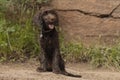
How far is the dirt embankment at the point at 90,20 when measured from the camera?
9594 mm

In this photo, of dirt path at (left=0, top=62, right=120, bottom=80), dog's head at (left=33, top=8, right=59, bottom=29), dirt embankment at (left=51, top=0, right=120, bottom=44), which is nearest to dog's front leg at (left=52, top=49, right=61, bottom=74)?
dirt path at (left=0, top=62, right=120, bottom=80)

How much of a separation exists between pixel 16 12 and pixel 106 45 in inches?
72.7

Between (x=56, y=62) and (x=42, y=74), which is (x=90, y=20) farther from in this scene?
(x=42, y=74)

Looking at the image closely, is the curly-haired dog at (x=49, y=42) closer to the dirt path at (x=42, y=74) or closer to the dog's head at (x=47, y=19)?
the dog's head at (x=47, y=19)

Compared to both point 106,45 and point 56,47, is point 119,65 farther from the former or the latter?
point 56,47

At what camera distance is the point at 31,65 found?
891 centimetres

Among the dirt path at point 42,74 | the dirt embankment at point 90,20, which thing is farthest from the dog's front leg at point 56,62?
the dirt embankment at point 90,20

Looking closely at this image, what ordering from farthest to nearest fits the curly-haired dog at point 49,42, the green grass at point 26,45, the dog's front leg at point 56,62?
the green grass at point 26,45
the dog's front leg at point 56,62
the curly-haired dog at point 49,42

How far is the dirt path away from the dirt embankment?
0.84 meters

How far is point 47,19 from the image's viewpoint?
7477 mm

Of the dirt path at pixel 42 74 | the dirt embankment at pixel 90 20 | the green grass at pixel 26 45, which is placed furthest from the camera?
the dirt embankment at pixel 90 20

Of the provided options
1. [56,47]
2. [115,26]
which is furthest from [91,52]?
[56,47]

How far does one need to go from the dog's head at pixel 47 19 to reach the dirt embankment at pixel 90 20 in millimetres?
2109

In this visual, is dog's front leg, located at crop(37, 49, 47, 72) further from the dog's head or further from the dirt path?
the dog's head
